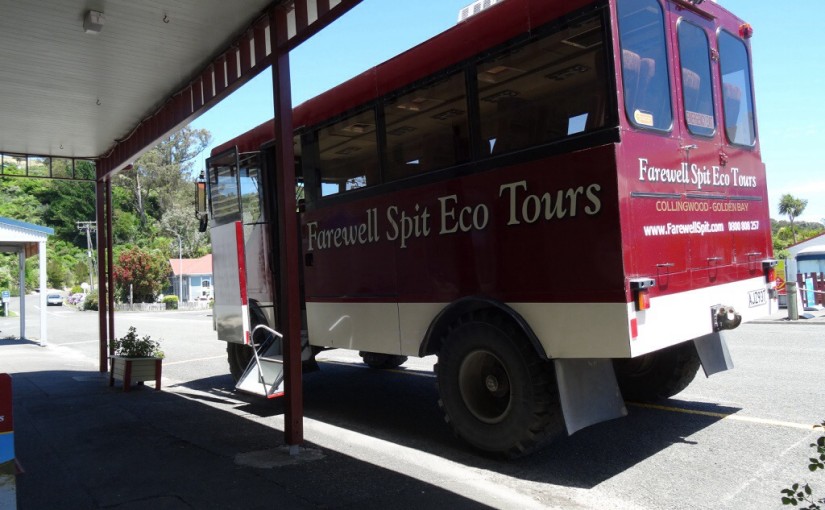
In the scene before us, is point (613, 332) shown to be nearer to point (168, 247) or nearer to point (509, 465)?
point (509, 465)

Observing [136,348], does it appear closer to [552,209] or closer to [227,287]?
[227,287]

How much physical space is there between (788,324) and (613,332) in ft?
35.7

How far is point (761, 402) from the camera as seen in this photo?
6.05 m

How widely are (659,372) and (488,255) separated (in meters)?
2.57

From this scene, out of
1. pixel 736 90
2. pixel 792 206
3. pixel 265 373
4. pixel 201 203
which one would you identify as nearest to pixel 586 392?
pixel 736 90

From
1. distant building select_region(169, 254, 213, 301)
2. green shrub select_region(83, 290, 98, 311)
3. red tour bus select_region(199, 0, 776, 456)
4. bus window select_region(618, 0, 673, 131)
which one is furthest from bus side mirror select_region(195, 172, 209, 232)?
distant building select_region(169, 254, 213, 301)

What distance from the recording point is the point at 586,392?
459 cm

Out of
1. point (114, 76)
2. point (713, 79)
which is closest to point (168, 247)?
point (114, 76)

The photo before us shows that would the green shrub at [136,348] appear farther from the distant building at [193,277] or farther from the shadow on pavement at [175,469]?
the distant building at [193,277]

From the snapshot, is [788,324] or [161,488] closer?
[161,488]

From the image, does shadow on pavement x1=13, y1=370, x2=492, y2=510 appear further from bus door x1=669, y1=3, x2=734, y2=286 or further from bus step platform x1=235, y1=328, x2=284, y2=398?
bus door x1=669, y1=3, x2=734, y2=286

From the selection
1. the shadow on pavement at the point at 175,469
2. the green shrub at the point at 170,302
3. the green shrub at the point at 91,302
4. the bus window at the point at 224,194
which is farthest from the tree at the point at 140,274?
the shadow on pavement at the point at 175,469

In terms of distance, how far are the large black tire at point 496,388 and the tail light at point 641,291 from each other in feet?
2.88

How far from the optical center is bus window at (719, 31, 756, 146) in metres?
5.35
